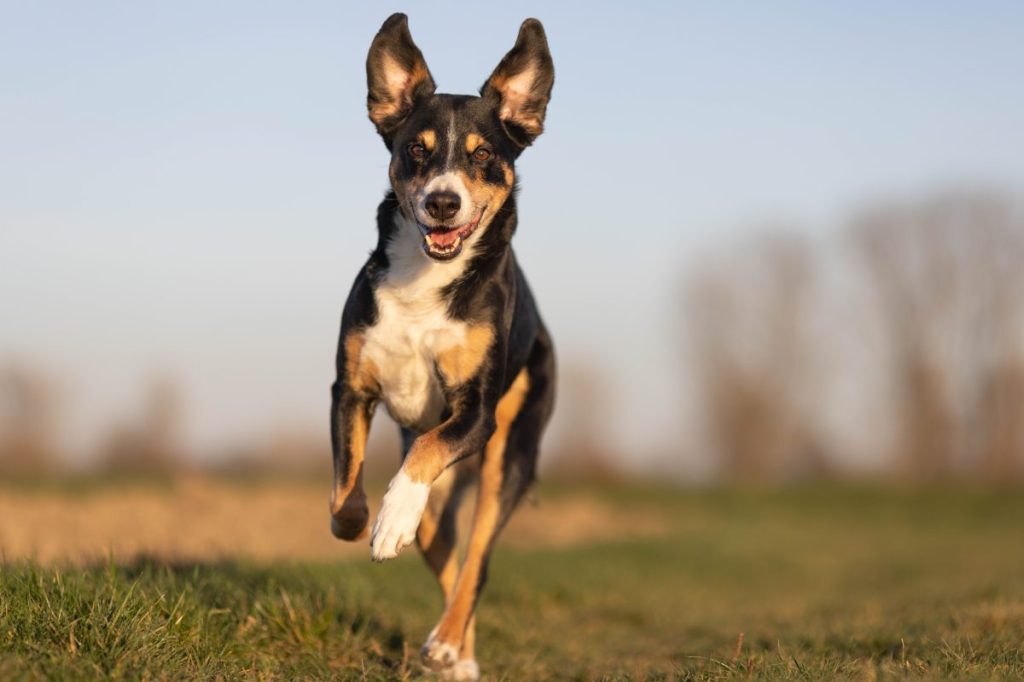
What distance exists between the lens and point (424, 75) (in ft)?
18.6

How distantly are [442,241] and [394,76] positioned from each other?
42.5 inches

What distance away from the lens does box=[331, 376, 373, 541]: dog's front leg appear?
5.26 m

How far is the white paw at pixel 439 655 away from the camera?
5312 mm

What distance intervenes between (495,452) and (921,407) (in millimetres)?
38865

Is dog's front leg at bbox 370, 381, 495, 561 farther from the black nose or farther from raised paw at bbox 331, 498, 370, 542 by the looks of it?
the black nose

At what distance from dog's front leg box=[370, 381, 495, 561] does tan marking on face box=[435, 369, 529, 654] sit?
0.27 m

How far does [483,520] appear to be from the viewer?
233 inches

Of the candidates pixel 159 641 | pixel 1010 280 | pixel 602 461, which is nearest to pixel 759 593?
pixel 159 641

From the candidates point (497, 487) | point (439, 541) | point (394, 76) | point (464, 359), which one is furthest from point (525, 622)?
point (394, 76)

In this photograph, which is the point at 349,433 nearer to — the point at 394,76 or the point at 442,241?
the point at 442,241

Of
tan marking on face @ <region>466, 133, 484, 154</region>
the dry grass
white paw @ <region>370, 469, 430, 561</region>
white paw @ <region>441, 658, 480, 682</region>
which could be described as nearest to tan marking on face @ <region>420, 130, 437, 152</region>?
tan marking on face @ <region>466, 133, 484, 154</region>

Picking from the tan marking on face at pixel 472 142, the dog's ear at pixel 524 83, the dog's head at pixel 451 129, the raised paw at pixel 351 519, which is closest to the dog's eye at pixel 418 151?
the dog's head at pixel 451 129

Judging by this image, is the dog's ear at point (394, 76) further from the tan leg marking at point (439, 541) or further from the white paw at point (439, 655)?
the white paw at point (439, 655)

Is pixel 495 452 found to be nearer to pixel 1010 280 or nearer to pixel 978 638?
pixel 978 638
